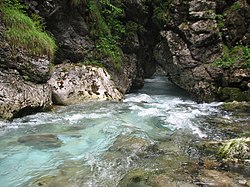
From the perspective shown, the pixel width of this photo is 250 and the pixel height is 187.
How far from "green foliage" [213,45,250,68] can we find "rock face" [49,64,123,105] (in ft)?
16.5

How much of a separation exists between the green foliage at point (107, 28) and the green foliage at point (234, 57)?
16.0 feet

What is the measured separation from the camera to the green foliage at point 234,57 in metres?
12.8

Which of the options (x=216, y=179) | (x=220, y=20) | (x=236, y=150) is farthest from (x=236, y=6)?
(x=216, y=179)

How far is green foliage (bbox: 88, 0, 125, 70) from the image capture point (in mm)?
13945

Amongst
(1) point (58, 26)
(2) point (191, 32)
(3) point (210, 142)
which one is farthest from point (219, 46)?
(3) point (210, 142)

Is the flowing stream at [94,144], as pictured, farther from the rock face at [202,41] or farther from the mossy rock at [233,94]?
the rock face at [202,41]

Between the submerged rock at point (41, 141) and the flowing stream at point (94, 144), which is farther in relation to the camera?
the submerged rock at point (41, 141)

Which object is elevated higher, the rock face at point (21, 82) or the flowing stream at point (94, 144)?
the rock face at point (21, 82)

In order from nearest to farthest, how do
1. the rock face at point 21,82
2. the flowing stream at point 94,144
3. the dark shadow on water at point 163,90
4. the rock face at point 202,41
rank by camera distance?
the flowing stream at point 94,144
the rock face at point 21,82
the rock face at point 202,41
the dark shadow on water at point 163,90

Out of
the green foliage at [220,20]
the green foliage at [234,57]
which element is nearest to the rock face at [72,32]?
the green foliage at [234,57]

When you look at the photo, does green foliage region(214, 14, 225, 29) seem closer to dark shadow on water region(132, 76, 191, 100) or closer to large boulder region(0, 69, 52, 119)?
dark shadow on water region(132, 76, 191, 100)

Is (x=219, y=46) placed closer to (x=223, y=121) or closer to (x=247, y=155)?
(x=223, y=121)

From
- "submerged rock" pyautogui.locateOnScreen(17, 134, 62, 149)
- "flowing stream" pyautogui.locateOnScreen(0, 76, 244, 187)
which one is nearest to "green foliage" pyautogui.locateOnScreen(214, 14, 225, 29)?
"flowing stream" pyautogui.locateOnScreen(0, 76, 244, 187)

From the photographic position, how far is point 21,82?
8688mm
